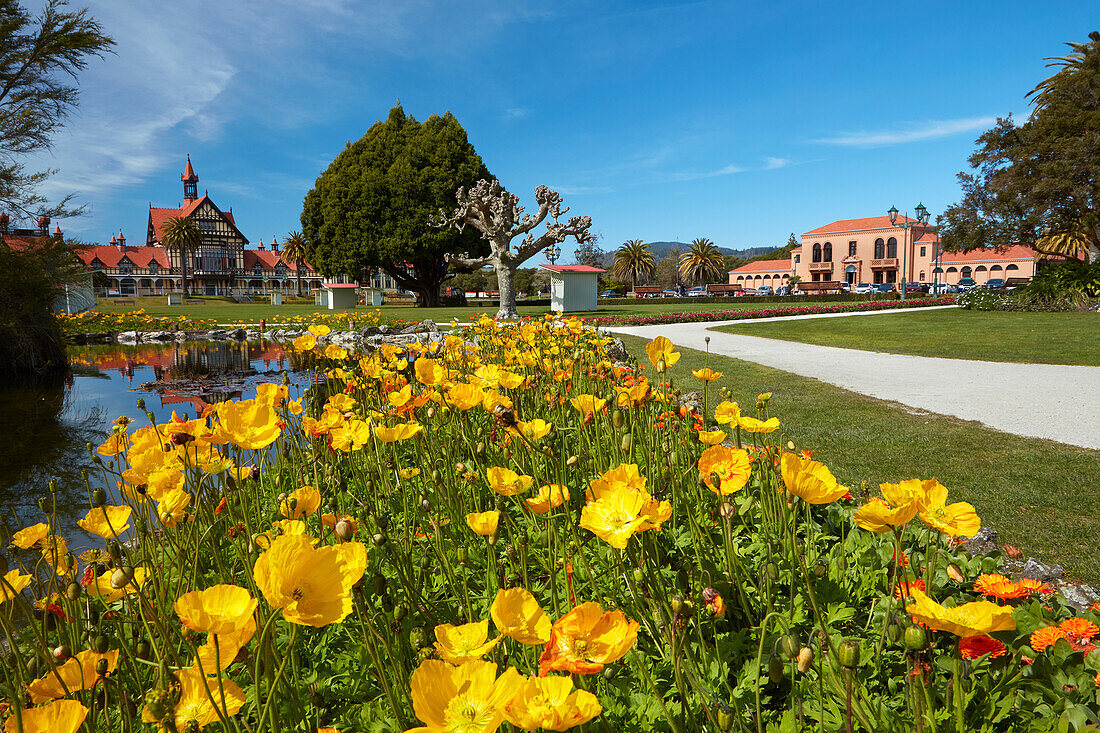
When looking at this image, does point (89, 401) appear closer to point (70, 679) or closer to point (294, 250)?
point (70, 679)

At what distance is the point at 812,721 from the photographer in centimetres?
129

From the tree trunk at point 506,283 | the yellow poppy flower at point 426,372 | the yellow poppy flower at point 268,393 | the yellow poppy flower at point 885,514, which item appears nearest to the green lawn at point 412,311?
the tree trunk at point 506,283

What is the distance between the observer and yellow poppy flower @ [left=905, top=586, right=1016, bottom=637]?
0.75 meters

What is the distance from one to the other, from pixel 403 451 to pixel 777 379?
4.62 metres

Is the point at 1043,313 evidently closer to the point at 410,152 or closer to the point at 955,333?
the point at 955,333

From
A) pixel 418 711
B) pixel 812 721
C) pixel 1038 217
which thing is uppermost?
pixel 1038 217

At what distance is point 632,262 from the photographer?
60.7 metres

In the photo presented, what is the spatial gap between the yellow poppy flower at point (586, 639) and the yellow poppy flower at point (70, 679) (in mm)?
803

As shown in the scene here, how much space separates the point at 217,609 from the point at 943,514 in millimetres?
1182

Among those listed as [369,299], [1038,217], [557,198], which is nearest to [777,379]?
[557,198]

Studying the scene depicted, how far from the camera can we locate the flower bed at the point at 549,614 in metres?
0.80

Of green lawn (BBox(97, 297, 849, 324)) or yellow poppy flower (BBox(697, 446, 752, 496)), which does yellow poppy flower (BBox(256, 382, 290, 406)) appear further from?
green lawn (BBox(97, 297, 849, 324))

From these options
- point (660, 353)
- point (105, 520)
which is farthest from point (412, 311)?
point (105, 520)

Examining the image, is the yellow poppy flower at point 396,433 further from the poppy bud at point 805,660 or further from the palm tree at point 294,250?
the palm tree at point 294,250
